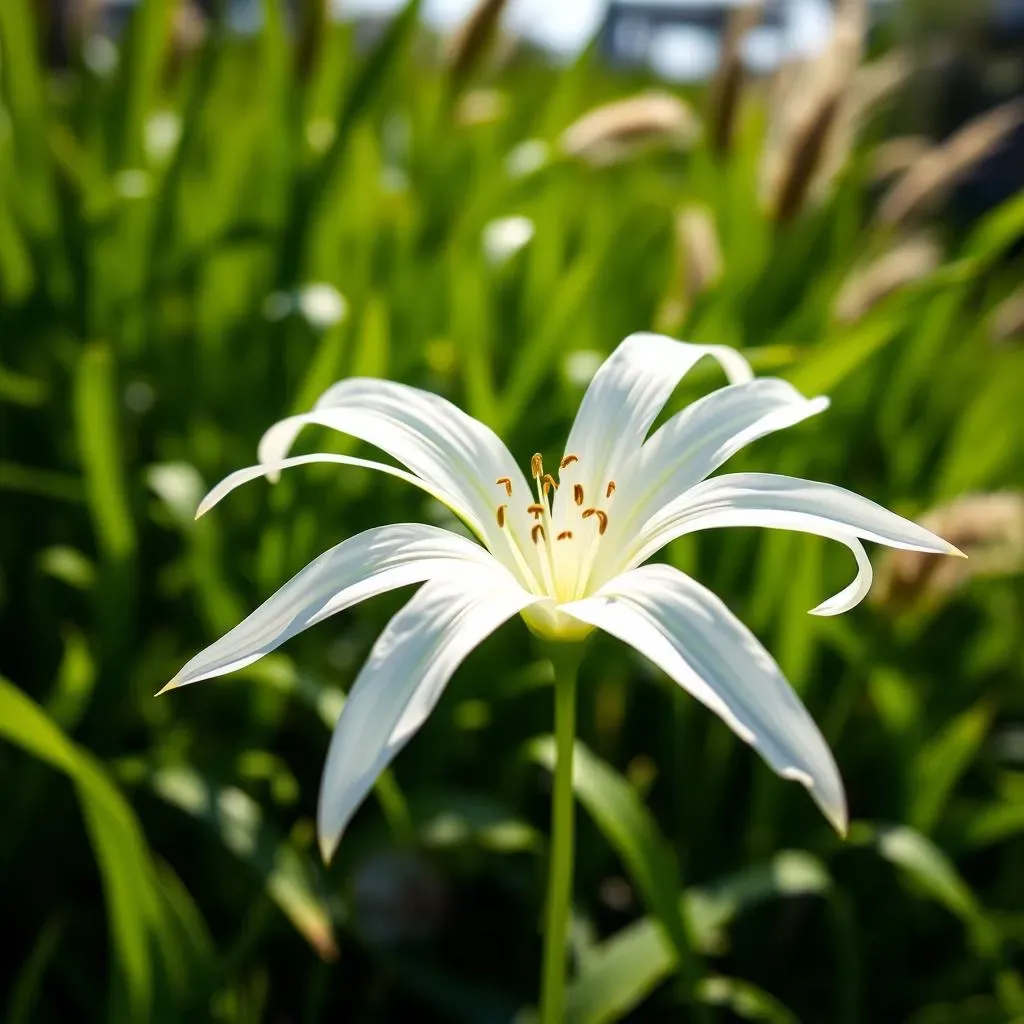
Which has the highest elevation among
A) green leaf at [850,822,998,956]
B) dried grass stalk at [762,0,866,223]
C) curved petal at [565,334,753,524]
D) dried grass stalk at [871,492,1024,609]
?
dried grass stalk at [762,0,866,223]

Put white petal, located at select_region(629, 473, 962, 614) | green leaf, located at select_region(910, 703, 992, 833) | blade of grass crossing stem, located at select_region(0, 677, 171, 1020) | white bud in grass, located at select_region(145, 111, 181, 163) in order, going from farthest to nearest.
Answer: white bud in grass, located at select_region(145, 111, 181, 163)
green leaf, located at select_region(910, 703, 992, 833)
blade of grass crossing stem, located at select_region(0, 677, 171, 1020)
white petal, located at select_region(629, 473, 962, 614)

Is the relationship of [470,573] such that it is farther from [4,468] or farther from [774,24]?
[774,24]

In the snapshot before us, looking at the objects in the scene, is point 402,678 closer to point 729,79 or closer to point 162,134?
point 729,79

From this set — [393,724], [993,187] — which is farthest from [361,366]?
[993,187]

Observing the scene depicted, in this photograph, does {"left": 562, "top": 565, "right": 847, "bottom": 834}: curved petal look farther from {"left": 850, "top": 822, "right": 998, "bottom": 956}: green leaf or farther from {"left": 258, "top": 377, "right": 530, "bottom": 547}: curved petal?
{"left": 850, "top": 822, "right": 998, "bottom": 956}: green leaf

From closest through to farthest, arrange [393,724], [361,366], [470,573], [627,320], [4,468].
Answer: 1. [393,724]
2. [470,573]
3. [361,366]
4. [4,468]
5. [627,320]

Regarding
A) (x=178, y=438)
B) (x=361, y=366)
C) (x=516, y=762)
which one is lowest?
(x=516, y=762)

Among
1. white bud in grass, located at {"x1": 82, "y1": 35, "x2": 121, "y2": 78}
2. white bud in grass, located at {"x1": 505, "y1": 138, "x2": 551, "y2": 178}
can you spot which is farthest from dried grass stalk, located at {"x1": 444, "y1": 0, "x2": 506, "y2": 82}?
white bud in grass, located at {"x1": 82, "y1": 35, "x2": 121, "y2": 78}
